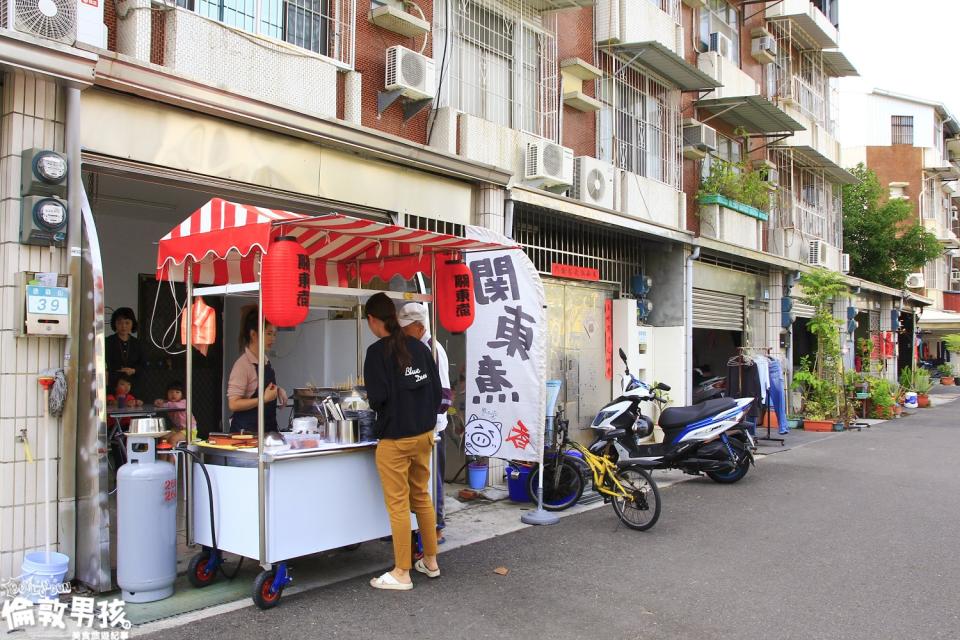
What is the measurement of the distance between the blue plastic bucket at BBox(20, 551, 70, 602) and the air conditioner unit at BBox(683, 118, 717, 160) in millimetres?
12925

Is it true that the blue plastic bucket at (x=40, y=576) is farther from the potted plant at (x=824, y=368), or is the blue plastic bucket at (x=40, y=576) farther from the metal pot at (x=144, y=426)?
the potted plant at (x=824, y=368)

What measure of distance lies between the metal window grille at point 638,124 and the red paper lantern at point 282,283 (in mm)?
8435

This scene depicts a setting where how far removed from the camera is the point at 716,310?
16.2m

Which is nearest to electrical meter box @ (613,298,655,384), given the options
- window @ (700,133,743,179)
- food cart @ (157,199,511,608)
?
window @ (700,133,743,179)

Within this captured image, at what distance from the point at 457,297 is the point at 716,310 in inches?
407

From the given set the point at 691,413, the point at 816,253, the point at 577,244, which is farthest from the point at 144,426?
the point at 816,253

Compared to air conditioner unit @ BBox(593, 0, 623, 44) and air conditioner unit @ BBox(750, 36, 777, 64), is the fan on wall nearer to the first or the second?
air conditioner unit @ BBox(593, 0, 623, 44)

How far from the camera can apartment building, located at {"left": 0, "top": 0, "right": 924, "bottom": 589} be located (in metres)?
5.69

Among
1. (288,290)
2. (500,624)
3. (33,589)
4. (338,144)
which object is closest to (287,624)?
(500,624)

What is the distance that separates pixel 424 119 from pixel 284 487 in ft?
17.7

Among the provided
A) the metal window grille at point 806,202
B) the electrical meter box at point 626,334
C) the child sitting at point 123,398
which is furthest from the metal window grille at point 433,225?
the metal window grille at point 806,202

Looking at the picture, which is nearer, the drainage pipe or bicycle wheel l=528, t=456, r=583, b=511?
bicycle wheel l=528, t=456, r=583, b=511

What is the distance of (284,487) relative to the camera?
5480 millimetres

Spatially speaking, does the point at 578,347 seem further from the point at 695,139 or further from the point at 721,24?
the point at 721,24
